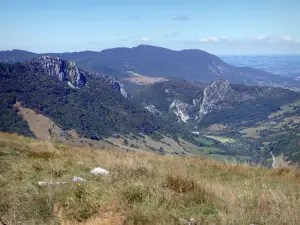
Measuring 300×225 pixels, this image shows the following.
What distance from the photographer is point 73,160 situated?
11.0 meters

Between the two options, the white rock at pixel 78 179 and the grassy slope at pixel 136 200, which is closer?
the grassy slope at pixel 136 200

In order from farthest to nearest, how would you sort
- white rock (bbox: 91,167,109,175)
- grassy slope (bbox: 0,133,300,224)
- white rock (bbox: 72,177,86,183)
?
white rock (bbox: 91,167,109,175), white rock (bbox: 72,177,86,183), grassy slope (bbox: 0,133,300,224)

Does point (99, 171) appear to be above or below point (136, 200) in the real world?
below

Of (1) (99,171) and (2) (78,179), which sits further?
(1) (99,171)

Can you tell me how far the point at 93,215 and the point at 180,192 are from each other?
2149mm

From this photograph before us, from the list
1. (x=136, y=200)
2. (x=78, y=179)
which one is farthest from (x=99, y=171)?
(x=136, y=200)

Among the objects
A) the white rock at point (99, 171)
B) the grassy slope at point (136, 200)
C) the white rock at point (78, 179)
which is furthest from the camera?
the white rock at point (99, 171)

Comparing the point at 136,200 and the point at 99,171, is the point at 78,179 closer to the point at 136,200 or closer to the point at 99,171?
the point at 99,171

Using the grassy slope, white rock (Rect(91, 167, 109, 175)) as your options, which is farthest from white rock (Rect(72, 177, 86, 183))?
white rock (Rect(91, 167, 109, 175))

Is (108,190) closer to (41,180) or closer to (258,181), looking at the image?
(41,180)

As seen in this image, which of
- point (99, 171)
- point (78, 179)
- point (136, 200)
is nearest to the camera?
point (136, 200)

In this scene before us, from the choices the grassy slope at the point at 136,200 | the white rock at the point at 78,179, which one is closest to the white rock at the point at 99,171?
the grassy slope at the point at 136,200

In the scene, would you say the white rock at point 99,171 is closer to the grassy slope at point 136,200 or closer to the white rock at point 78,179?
the grassy slope at point 136,200

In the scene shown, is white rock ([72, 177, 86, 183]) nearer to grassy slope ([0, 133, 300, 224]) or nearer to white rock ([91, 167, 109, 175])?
grassy slope ([0, 133, 300, 224])
